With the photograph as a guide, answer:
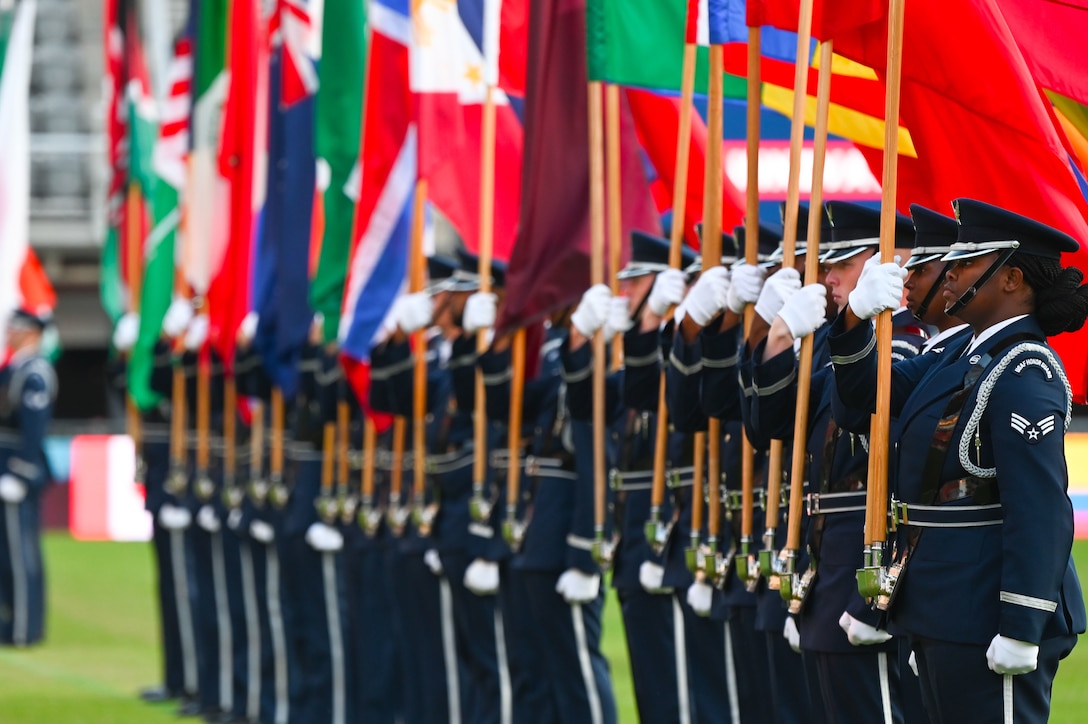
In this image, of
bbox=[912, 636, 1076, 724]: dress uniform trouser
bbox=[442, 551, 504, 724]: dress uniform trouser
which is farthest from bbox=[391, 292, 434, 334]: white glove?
bbox=[912, 636, 1076, 724]: dress uniform trouser

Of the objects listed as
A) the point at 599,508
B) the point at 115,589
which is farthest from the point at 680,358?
the point at 115,589

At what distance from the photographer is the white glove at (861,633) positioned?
4.83m

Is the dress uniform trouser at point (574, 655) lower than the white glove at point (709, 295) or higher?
Answer: lower

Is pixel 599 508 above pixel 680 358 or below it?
below

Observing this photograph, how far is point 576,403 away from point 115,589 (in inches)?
431

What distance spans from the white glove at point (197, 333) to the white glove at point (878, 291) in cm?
725

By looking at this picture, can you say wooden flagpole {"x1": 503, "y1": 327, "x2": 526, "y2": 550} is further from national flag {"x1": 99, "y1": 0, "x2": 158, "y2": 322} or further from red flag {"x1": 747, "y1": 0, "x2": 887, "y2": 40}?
national flag {"x1": 99, "y1": 0, "x2": 158, "y2": 322}

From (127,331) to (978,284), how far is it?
8750 millimetres

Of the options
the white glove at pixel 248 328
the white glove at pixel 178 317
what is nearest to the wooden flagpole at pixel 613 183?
the white glove at pixel 248 328

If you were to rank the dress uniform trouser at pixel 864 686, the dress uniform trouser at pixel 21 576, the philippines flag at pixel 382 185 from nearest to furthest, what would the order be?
the dress uniform trouser at pixel 864 686 → the philippines flag at pixel 382 185 → the dress uniform trouser at pixel 21 576

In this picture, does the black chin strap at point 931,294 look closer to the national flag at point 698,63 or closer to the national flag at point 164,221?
the national flag at point 698,63

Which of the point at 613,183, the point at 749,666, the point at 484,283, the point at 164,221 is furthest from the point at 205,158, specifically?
the point at 749,666

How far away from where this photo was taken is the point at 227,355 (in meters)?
10.9

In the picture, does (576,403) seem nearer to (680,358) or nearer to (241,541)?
(680,358)
